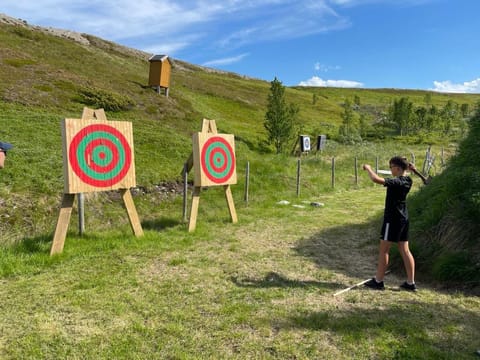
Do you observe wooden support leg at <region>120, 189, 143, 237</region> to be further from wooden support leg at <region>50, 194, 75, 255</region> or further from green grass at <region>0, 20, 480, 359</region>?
wooden support leg at <region>50, 194, 75, 255</region>

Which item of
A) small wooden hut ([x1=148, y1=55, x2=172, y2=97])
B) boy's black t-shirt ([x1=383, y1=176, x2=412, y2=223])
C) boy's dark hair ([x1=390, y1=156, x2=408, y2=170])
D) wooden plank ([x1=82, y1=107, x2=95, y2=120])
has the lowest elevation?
boy's black t-shirt ([x1=383, y1=176, x2=412, y2=223])

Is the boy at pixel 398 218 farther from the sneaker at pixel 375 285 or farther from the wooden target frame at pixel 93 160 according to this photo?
the wooden target frame at pixel 93 160

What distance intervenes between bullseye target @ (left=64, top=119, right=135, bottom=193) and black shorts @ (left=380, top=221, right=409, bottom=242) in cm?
533

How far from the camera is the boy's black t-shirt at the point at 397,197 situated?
Answer: 17.9 ft

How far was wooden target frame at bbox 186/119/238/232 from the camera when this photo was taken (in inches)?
367

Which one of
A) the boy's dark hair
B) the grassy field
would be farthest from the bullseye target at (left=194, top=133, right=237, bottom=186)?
the boy's dark hair

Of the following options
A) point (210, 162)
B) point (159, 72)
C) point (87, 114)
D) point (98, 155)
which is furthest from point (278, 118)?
point (98, 155)

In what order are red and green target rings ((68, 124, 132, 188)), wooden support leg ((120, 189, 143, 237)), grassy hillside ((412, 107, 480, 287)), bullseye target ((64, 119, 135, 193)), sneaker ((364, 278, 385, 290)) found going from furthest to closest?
wooden support leg ((120, 189, 143, 237)) → red and green target rings ((68, 124, 132, 188)) → bullseye target ((64, 119, 135, 193)) → grassy hillside ((412, 107, 480, 287)) → sneaker ((364, 278, 385, 290))

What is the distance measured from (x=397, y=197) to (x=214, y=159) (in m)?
5.35

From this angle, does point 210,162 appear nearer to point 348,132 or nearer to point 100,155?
point 100,155

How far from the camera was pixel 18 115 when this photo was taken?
16.1m

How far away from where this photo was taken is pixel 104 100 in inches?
921

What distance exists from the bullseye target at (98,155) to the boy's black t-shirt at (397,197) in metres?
5.35

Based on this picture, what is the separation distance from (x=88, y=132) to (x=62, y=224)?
1.87 meters
